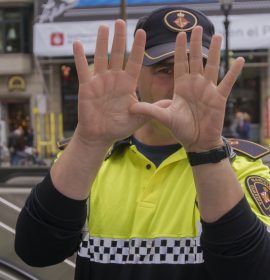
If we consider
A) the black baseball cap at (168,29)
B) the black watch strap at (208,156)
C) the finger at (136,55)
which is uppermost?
the black baseball cap at (168,29)

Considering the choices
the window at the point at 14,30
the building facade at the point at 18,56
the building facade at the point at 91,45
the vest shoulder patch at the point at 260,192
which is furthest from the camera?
the window at the point at 14,30

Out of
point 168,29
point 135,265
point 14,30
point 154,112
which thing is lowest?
point 135,265

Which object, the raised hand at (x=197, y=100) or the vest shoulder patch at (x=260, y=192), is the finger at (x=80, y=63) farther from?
the vest shoulder patch at (x=260, y=192)

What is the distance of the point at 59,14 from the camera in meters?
16.3

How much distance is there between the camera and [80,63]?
1.28 m

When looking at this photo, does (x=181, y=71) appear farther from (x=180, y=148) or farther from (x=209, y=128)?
(x=180, y=148)

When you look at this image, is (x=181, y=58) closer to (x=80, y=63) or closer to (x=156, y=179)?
(x=80, y=63)

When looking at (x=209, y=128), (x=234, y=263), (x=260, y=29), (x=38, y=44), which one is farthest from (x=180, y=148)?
(x=38, y=44)

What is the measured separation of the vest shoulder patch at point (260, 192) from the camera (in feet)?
4.52

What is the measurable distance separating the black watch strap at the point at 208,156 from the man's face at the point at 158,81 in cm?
31

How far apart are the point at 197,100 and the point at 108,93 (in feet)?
0.72

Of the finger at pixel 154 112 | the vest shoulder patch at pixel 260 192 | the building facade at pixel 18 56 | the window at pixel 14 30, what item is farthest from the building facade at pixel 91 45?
the finger at pixel 154 112

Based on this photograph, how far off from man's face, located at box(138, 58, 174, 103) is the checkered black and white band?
0.42 meters

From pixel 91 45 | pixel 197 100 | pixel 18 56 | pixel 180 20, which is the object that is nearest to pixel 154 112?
pixel 197 100
